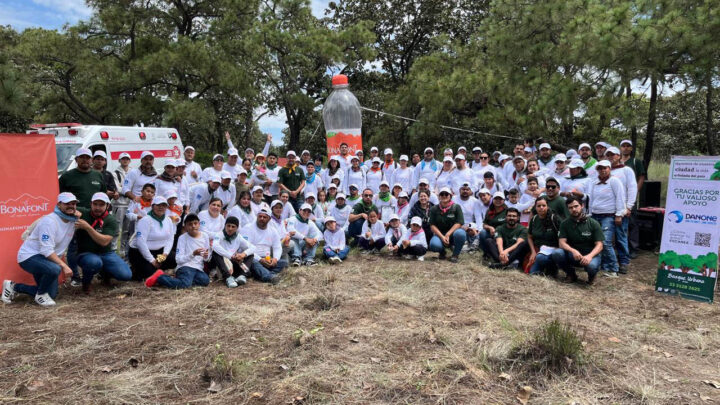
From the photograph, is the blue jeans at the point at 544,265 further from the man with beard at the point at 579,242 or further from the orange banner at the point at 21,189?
the orange banner at the point at 21,189

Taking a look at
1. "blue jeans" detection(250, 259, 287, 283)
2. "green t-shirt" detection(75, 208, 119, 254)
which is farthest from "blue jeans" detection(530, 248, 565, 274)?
"green t-shirt" detection(75, 208, 119, 254)

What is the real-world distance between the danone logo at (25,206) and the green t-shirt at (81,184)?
0.28 metres

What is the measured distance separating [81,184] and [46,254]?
106 centimetres

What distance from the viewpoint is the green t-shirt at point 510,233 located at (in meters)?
7.32

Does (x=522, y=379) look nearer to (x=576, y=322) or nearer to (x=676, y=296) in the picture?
(x=576, y=322)

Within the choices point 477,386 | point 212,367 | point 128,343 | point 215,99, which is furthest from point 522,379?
point 215,99

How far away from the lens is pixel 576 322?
4.91m

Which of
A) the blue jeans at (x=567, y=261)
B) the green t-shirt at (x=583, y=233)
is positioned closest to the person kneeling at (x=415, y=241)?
the blue jeans at (x=567, y=261)

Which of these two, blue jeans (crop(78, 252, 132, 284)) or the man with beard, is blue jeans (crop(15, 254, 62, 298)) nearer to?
blue jeans (crop(78, 252, 132, 284))

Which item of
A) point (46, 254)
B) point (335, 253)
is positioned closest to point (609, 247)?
point (335, 253)

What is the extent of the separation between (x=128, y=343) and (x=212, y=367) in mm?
1051

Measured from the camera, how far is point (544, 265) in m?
6.84

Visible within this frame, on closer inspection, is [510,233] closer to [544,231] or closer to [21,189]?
[544,231]

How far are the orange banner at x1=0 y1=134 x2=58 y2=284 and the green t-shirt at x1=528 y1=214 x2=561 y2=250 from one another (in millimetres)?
6513
